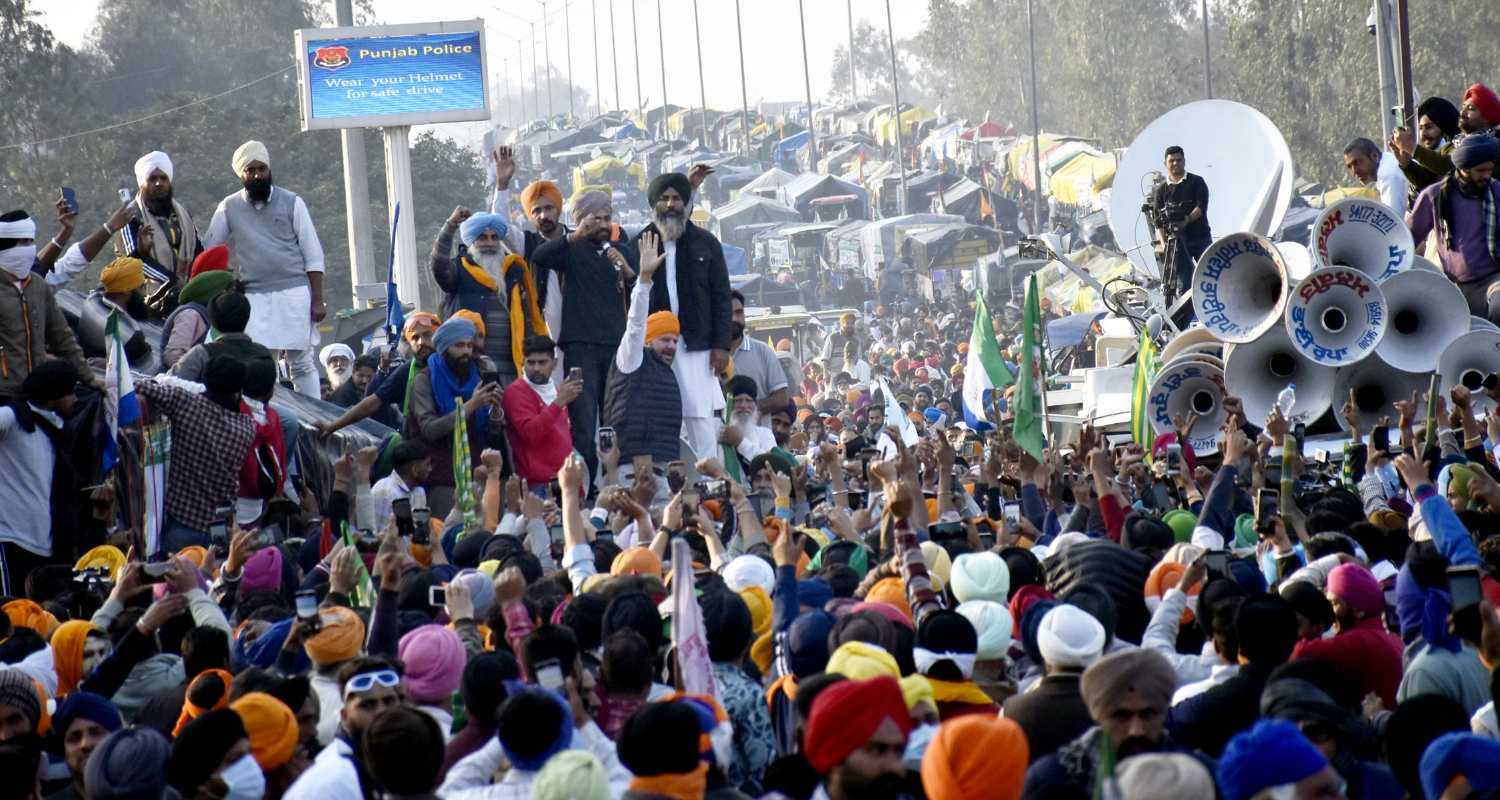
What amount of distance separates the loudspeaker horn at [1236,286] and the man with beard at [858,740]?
Result: 9321mm

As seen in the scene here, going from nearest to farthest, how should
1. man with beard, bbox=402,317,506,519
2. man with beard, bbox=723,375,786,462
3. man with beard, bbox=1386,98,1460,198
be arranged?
man with beard, bbox=402,317,506,519
man with beard, bbox=723,375,786,462
man with beard, bbox=1386,98,1460,198

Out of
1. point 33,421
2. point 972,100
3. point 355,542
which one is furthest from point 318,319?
point 972,100

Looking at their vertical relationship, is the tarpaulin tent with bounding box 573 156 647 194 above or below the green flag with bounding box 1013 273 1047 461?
above

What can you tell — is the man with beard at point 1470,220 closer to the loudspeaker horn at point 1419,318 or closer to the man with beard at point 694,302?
the loudspeaker horn at point 1419,318

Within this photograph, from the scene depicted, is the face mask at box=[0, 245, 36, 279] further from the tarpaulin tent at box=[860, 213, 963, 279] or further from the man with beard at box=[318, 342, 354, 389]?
the tarpaulin tent at box=[860, 213, 963, 279]

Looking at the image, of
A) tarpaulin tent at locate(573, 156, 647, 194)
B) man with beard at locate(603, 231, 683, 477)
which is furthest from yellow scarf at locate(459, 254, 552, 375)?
tarpaulin tent at locate(573, 156, 647, 194)

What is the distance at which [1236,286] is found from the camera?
13.6m

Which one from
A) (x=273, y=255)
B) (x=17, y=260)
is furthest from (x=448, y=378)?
(x=273, y=255)

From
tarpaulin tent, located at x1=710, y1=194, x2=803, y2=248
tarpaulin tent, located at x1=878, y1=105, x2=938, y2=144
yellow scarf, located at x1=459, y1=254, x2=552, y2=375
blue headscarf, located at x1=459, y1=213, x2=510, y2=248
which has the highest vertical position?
tarpaulin tent, located at x1=878, y1=105, x2=938, y2=144

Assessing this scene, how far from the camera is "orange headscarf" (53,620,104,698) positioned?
6.67 meters

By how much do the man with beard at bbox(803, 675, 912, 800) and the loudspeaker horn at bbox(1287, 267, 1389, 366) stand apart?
29.7 feet

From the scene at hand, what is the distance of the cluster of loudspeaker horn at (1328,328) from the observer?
12789 millimetres

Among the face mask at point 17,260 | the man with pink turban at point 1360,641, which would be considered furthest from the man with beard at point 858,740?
the face mask at point 17,260

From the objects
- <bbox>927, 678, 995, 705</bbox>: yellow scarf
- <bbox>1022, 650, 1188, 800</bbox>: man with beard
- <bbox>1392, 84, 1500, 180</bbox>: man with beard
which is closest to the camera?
<bbox>1022, 650, 1188, 800</bbox>: man with beard
